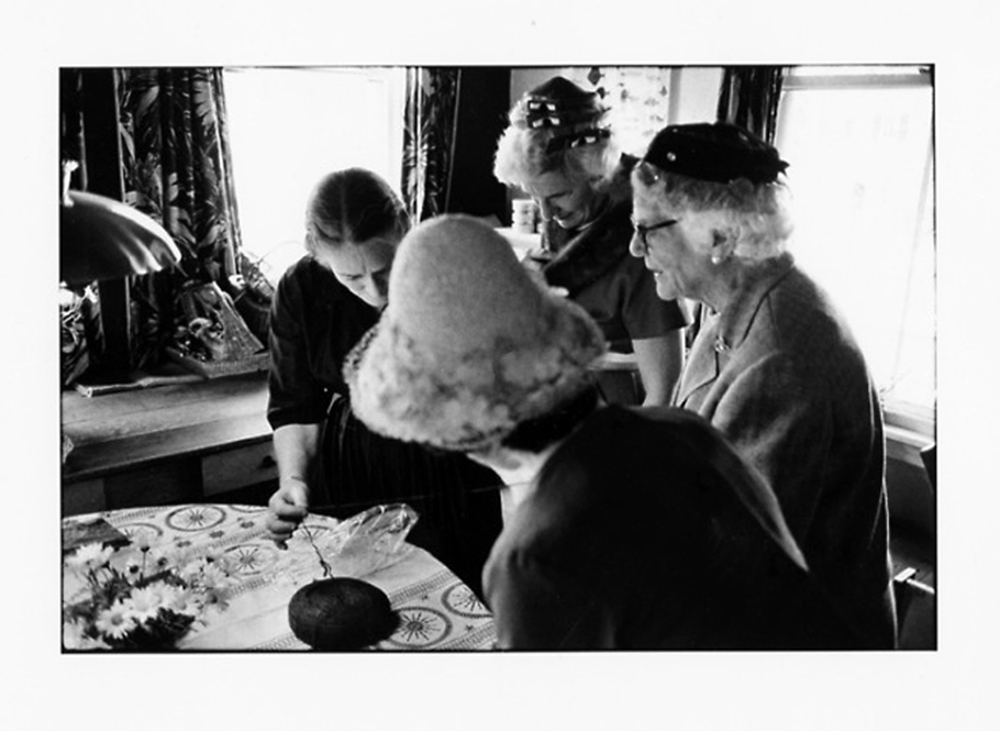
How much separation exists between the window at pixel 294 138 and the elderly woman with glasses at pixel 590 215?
9.1 inches

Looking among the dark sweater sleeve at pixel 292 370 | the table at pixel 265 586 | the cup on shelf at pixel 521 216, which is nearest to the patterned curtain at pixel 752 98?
the cup on shelf at pixel 521 216

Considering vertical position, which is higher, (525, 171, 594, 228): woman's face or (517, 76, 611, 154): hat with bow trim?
(517, 76, 611, 154): hat with bow trim

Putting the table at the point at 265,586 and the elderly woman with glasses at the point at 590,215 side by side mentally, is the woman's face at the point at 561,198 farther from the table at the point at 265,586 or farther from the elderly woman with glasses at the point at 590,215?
the table at the point at 265,586

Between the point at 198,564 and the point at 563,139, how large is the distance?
106cm

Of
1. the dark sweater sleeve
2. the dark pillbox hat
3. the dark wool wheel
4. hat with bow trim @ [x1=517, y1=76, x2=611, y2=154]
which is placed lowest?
the dark wool wheel

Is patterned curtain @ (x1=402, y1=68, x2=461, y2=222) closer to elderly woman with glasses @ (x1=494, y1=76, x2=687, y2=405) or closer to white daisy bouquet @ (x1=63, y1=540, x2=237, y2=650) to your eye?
elderly woman with glasses @ (x1=494, y1=76, x2=687, y2=405)

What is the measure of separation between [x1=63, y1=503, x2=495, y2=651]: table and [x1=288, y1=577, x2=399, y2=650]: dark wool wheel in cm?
2

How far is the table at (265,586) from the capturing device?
1819 millimetres

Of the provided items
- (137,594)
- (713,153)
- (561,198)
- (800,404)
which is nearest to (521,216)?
(561,198)

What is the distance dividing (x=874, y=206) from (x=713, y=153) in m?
0.33

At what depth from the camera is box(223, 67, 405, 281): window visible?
1.80m

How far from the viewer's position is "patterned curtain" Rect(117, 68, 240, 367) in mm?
1805

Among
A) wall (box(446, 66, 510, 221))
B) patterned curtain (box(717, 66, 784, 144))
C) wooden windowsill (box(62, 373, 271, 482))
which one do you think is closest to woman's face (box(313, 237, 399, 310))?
wall (box(446, 66, 510, 221))

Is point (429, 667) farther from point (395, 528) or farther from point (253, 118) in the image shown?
point (253, 118)
